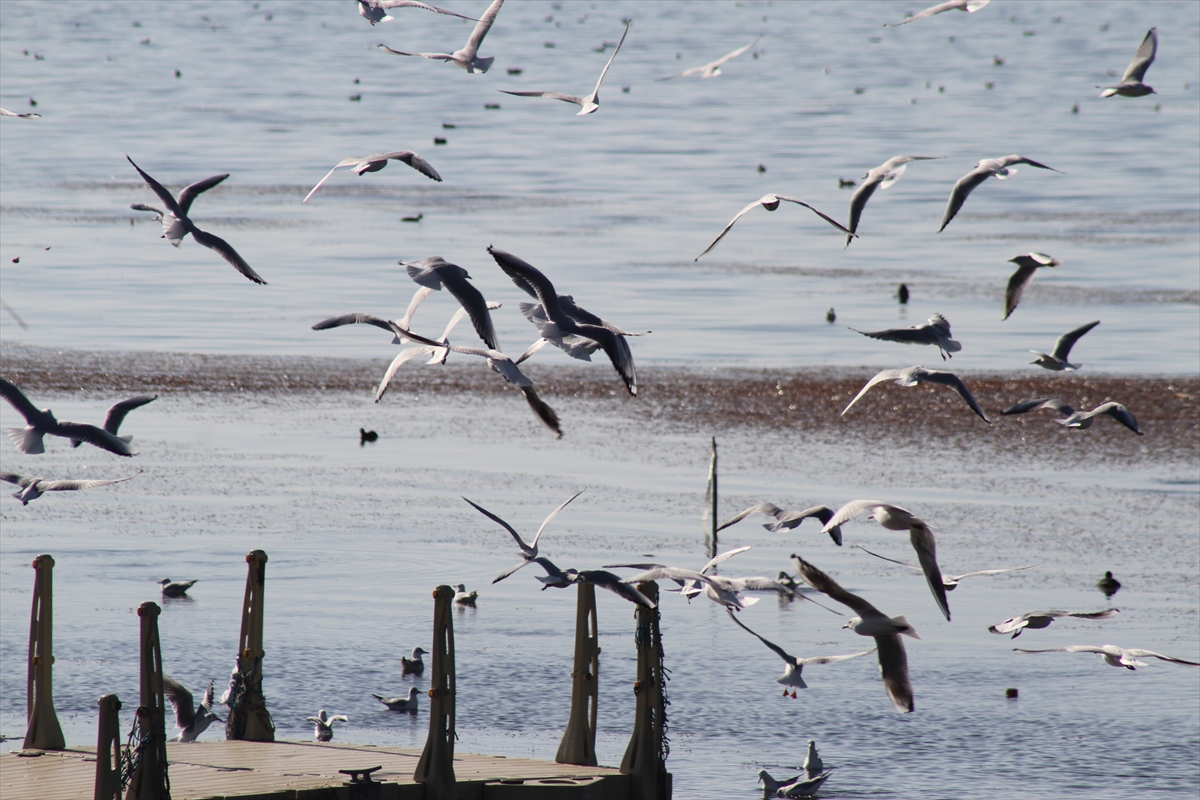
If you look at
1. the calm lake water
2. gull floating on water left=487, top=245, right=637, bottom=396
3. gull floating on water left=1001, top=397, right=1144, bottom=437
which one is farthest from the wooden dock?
gull floating on water left=1001, top=397, right=1144, bottom=437

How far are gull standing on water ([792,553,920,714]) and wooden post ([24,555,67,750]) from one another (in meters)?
7.17

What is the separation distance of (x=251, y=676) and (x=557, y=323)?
5.86m

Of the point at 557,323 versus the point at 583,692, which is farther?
the point at 583,692

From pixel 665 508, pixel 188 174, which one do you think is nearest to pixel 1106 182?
pixel 188 174

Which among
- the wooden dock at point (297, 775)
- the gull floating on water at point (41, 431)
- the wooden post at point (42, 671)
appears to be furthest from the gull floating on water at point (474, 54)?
the wooden post at point (42, 671)

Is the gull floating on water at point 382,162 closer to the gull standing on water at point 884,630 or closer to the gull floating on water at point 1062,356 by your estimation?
the gull standing on water at point 884,630

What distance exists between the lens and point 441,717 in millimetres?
13195

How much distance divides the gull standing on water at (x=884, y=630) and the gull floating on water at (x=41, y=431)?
4.34 meters

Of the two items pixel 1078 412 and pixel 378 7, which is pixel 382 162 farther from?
pixel 1078 412

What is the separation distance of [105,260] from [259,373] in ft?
49.4

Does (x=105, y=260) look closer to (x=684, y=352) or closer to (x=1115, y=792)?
(x=684, y=352)

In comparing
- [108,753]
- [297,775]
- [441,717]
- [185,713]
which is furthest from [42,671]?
[441,717]

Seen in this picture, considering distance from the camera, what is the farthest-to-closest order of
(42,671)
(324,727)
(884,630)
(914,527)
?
1. (324,727)
2. (42,671)
3. (914,527)
4. (884,630)

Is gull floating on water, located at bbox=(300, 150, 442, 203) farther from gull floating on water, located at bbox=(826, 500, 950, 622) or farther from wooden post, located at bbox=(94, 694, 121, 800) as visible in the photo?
gull floating on water, located at bbox=(826, 500, 950, 622)
